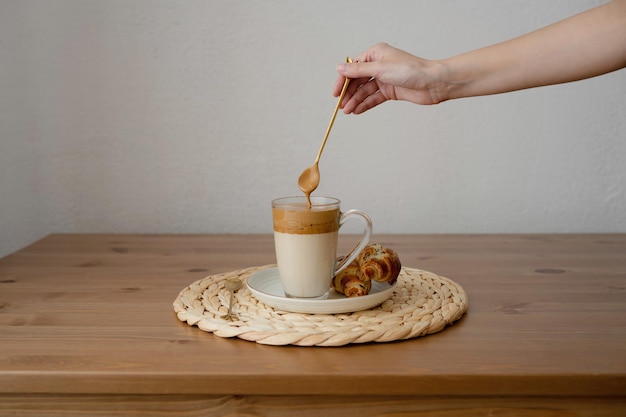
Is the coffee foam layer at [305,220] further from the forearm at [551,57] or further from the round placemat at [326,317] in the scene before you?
the forearm at [551,57]

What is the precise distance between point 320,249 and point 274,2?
0.81 metres

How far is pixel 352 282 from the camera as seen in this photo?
90 cm

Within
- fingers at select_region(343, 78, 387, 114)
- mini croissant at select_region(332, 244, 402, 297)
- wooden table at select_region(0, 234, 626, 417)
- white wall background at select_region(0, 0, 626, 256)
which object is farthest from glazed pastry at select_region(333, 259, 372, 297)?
white wall background at select_region(0, 0, 626, 256)

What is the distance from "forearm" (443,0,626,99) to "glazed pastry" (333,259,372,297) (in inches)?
13.8

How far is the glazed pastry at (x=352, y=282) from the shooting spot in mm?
888

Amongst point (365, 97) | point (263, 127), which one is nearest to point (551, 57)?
point (365, 97)

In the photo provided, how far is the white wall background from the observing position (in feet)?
4.85

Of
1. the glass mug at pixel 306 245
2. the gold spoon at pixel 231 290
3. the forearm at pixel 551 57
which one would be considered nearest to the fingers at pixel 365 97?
the forearm at pixel 551 57

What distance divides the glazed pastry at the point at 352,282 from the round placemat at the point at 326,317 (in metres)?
0.03

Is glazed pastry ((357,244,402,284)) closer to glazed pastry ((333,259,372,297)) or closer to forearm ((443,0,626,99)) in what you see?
glazed pastry ((333,259,372,297))

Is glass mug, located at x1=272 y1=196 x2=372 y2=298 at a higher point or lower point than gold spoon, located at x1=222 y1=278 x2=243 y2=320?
higher

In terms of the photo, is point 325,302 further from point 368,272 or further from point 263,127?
point 263,127

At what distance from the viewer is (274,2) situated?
1.47 meters

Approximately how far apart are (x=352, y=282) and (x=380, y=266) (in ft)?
0.17
